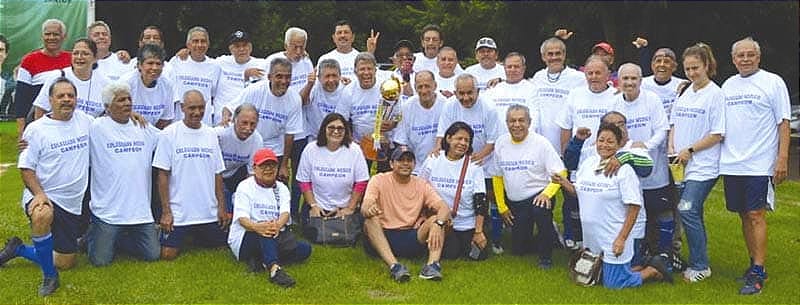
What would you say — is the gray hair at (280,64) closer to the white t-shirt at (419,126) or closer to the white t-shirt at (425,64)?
the white t-shirt at (419,126)

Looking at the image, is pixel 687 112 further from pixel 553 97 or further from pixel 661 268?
pixel 553 97

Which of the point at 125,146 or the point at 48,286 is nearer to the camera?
the point at 48,286

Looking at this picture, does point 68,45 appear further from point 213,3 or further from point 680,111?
point 213,3

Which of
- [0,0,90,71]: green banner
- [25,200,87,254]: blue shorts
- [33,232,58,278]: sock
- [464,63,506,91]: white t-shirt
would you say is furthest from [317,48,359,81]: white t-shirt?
[0,0,90,71]: green banner

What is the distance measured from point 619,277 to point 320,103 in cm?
362

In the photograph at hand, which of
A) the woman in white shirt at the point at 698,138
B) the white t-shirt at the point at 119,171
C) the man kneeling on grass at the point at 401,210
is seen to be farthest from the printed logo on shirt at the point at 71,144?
the woman in white shirt at the point at 698,138

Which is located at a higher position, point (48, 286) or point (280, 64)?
point (280, 64)

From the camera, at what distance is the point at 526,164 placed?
783 cm

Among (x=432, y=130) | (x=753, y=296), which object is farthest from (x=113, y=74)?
(x=753, y=296)

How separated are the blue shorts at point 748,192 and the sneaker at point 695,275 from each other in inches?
25.7

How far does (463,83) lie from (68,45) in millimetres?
9112

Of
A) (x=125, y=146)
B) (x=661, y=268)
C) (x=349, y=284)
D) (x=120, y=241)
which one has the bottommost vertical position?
(x=349, y=284)

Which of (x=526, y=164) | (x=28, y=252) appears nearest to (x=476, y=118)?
(x=526, y=164)

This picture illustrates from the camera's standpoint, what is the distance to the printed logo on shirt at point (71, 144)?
23.1 feet
